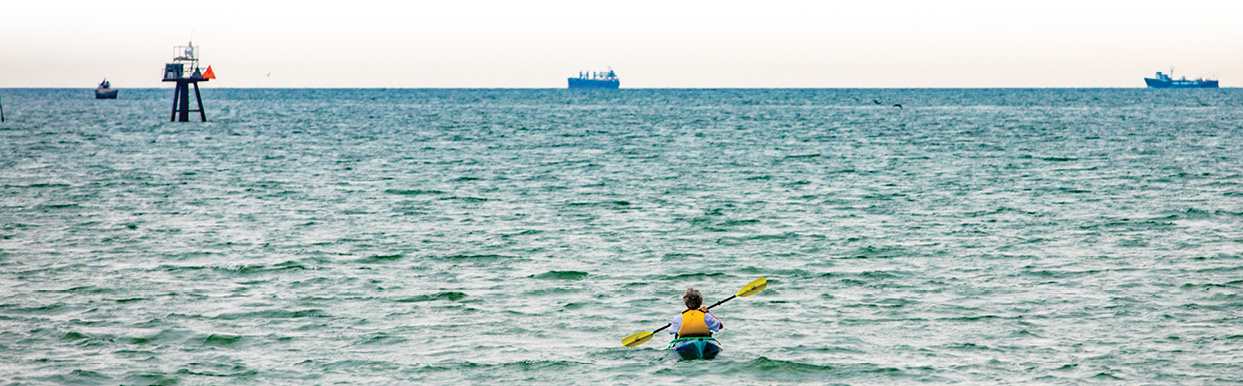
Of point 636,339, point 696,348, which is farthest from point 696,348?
point 636,339

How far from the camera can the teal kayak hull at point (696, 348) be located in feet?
43.1

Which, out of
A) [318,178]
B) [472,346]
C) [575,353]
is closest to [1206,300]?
[575,353]

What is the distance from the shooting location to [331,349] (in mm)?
13820

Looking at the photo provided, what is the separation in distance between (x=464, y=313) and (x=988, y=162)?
112 ft

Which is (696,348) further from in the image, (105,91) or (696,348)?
(105,91)

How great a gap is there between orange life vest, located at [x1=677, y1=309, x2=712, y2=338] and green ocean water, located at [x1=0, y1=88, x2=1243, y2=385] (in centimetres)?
43

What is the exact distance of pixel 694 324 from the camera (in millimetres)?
13086

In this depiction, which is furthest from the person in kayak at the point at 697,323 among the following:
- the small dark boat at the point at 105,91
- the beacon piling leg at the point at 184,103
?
the small dark boat at the point at 105,91

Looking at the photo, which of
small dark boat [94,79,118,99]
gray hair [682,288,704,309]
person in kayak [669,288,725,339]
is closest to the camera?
gray hair [682,288,704,309]

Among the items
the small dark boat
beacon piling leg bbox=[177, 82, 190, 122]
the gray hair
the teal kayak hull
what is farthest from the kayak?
the small dark boat

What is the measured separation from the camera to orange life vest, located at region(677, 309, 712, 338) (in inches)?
515

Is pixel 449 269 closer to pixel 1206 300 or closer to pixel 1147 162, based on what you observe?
pixel 1206 300

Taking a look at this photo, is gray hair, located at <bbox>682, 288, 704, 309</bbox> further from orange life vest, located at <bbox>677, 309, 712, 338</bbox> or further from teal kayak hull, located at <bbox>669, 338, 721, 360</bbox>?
teal kayak hull, located at <bbox>669, 338, 721, 360</bbox>

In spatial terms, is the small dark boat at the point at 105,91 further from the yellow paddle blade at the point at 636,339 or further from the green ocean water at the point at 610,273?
the yellow paddle blade at the point at 636,339
